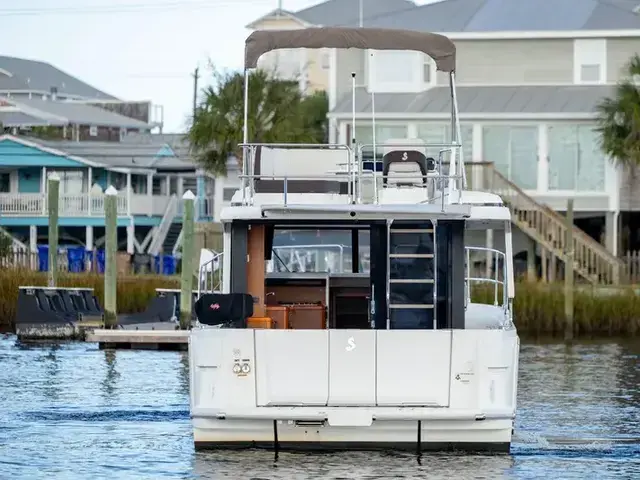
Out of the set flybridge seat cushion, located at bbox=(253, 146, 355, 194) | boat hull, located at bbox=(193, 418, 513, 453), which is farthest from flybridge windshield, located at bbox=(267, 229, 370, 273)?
boat hull, located at bbox=(193, 418, 513, 453)

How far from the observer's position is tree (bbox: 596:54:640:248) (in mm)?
47281

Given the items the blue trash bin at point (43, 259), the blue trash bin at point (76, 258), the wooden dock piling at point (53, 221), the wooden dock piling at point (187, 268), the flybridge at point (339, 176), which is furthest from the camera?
the blue trash bin at point (43, 259)

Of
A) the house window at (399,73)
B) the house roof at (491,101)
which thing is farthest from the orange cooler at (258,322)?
the house window at (399,73)

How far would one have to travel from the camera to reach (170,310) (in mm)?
37562

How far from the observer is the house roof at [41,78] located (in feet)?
316

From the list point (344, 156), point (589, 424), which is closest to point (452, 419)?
point (344, 156)

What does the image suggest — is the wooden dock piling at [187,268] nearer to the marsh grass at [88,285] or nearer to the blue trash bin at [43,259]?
the marsh grass at [88,285]

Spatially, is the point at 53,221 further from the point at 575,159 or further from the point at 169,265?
the point at 575,159

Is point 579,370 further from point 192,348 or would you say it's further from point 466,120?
point 466,120

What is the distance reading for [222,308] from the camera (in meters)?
17.0

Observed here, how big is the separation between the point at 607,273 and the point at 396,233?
28.0 m

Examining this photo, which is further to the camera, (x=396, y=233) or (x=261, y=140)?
(x=261, y=140)

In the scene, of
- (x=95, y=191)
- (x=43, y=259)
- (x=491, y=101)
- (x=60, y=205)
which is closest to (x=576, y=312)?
(x=491, y=101)

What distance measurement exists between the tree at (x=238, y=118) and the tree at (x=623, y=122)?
9349 millimetres
